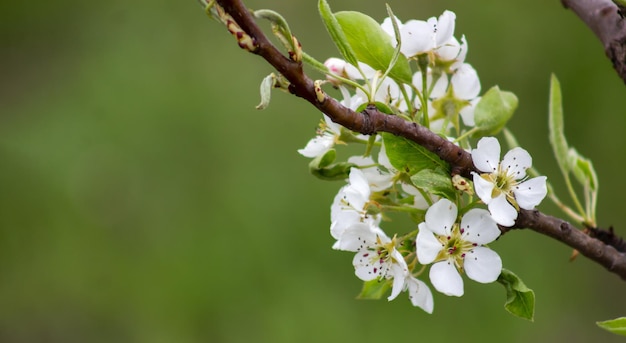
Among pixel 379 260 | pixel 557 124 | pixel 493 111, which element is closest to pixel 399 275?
pixel 379 260

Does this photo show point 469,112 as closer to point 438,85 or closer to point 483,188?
point 438,85

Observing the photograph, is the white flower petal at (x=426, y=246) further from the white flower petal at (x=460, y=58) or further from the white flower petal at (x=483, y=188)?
the white flower petal at (x=460, y=58)

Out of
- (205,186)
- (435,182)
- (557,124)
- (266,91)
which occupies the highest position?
(266,91)

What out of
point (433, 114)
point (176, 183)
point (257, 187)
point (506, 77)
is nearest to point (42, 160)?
point (176, 183)

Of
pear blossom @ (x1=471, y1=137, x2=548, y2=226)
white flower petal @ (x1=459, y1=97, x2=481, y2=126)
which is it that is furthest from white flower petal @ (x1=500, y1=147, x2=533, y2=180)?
white flower petal @ (x1=459, y1=97, x2=481, y2=126)

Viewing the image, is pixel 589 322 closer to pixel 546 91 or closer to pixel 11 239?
pixel 546 91

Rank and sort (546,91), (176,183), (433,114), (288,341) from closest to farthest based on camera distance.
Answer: (433,114)
(288,341)
(176,183)
(546,91)
